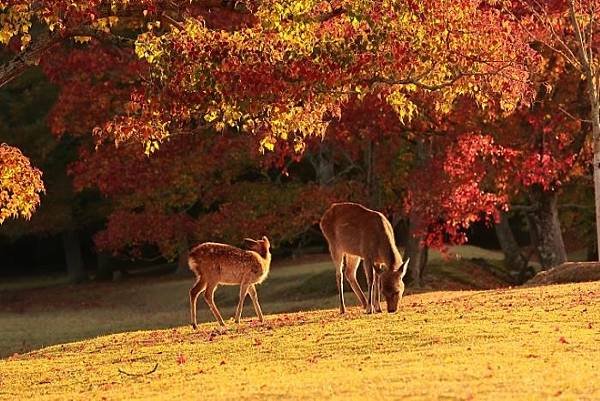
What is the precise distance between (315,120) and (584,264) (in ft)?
30.2

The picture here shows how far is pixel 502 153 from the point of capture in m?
28.8

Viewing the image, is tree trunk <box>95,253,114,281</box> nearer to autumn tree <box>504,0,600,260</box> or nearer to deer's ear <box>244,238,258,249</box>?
autumn tree <box>504,0,600,260</box>

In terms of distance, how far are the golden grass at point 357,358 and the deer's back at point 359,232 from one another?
119 centimetres

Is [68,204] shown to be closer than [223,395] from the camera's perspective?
No

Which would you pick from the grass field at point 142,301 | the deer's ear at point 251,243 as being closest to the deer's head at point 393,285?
the deer's ear at point 251,243

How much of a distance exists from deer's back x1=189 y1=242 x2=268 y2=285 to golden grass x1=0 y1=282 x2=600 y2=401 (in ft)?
2.94

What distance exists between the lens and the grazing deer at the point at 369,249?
20062 mm

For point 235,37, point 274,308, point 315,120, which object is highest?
point 235,37

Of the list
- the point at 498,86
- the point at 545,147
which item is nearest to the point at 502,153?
the point at 545,147

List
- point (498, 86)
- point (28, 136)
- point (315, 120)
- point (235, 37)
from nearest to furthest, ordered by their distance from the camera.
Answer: point (235, 37), point (315, 120), point (498, 86), point (28, 136)

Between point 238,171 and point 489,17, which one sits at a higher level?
point 489,17

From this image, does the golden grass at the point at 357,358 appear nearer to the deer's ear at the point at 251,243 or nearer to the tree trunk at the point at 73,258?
the deer's ear at the point at 251,243

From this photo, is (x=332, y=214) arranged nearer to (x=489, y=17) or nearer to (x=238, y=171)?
(x=489, y=17)

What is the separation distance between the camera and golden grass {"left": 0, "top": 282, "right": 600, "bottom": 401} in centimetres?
1206
